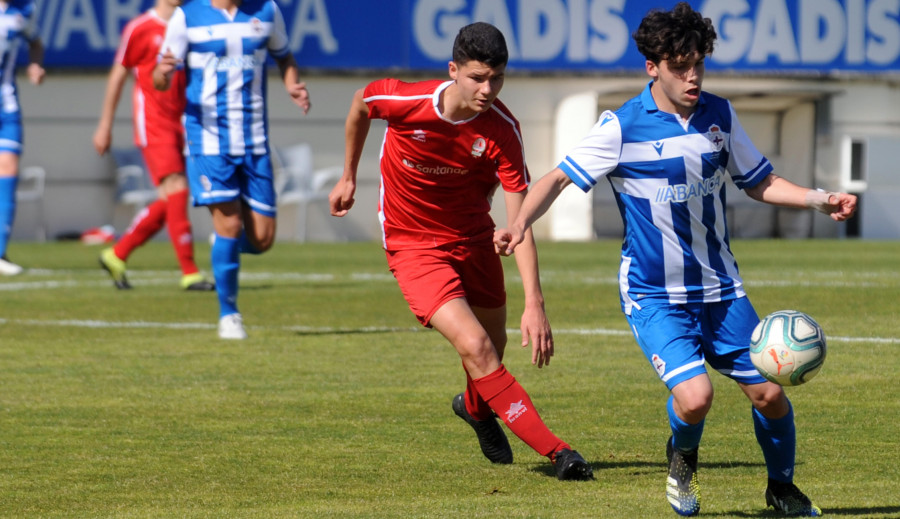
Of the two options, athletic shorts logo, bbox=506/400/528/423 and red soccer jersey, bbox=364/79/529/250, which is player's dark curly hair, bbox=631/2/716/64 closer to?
red soccer jersey, bbox=364/79/529/250

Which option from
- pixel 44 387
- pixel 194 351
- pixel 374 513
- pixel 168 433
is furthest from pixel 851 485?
pixel 194 351

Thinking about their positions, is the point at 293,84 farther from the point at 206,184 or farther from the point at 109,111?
the point at 109,111

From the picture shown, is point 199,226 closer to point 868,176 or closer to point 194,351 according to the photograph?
point 868,176

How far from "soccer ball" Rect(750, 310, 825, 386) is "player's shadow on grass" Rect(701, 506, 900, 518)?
0.39 meters

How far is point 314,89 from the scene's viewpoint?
21797mm

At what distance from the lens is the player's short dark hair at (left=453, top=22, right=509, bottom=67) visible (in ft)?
16.7

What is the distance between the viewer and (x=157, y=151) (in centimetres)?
1218

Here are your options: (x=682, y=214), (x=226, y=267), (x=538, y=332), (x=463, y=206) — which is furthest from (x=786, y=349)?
(x=226, y=267)

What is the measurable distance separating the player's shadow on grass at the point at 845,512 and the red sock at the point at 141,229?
8.48 metres

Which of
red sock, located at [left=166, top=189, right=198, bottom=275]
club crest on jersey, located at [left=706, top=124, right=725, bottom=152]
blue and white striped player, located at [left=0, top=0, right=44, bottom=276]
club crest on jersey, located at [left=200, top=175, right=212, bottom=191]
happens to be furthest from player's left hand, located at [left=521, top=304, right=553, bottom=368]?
blue and white striped player, located at [left=0, top=0, right=44, bottom=276]

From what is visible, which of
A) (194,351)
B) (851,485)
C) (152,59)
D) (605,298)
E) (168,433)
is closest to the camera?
(851,485)

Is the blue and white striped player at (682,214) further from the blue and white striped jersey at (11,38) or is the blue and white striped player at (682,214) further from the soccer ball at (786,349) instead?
the blue and white striped jersey at (11,38)

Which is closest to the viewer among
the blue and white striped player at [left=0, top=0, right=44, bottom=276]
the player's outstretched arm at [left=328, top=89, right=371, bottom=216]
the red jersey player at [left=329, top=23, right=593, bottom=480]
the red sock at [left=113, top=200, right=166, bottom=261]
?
the red jersey player at [left=329, top=23, right=593, bottom=480]

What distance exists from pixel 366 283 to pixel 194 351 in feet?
15.6
